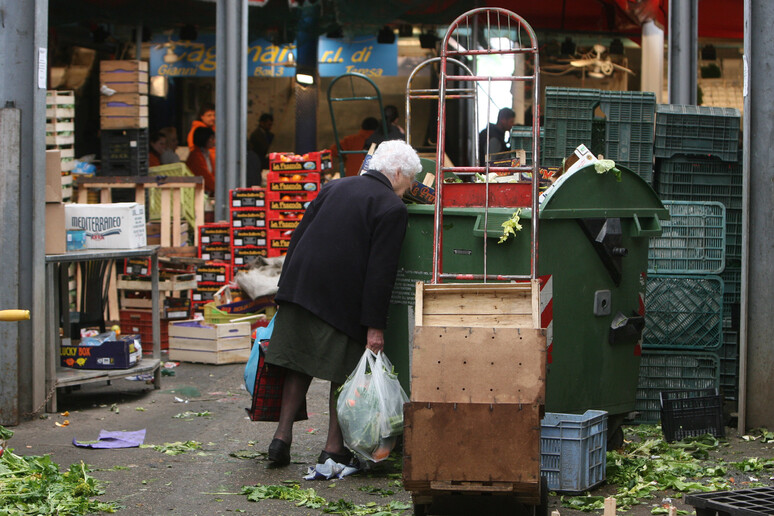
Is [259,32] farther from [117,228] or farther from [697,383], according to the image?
[697,383]

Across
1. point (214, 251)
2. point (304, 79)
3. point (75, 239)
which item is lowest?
point (214, 251)

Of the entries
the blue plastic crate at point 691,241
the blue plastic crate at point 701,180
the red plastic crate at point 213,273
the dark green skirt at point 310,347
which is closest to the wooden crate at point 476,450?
the dark green skirt at point 310,347

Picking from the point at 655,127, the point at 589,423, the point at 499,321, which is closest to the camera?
the point at 499,321

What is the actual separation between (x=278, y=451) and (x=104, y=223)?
3.01 meters

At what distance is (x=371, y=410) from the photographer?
5.65m

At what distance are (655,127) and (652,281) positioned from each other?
1228 millimetres

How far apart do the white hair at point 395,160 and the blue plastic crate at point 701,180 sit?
2631mm

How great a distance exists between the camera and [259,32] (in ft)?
49.2

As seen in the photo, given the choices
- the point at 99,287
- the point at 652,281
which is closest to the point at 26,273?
the point at 99,287

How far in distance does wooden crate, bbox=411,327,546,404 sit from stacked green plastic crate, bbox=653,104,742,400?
3.54 meters

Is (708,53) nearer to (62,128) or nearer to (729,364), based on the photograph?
(729,364)

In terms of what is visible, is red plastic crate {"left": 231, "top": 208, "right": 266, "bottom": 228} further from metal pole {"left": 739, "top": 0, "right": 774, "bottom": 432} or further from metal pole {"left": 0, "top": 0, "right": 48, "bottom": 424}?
metal pole {"left": 739, "top": 0, "right": 774, "bottom": 432}

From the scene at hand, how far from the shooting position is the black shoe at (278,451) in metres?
5.93

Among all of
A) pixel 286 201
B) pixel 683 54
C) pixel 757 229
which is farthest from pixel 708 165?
pixel 286 201
